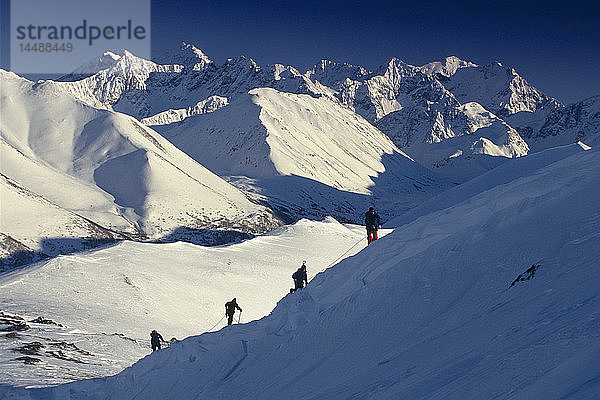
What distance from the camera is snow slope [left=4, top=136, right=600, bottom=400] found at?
20.1 feet

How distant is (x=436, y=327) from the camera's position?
9.06 metres

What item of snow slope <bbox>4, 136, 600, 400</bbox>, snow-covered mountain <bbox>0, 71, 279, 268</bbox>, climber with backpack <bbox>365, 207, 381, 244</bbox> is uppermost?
snow-covered mountain <bbox>0, 71, 279, 268</bbox>

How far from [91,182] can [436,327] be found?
114 m

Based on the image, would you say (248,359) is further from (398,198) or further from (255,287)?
(398,198)

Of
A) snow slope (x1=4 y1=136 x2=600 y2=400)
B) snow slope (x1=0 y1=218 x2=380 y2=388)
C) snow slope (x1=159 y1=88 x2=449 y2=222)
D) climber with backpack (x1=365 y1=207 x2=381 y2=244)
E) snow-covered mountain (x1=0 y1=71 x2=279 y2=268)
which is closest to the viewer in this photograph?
snow slope (x1=4 y1=136 x2=600 y2=400)

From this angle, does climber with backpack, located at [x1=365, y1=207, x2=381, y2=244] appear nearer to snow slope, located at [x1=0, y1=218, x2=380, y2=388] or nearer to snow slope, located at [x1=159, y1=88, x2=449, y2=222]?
snow slope, located at [x1=0, y1=218, x2=380, y2=388]

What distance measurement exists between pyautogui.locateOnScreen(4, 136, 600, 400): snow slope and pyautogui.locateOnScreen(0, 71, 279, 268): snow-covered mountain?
6865 cm

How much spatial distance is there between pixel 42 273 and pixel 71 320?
9083 mm

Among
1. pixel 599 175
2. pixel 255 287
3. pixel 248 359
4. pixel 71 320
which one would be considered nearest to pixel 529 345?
pixel 248 359

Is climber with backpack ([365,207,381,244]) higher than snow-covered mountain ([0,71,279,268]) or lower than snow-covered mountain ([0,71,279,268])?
lower

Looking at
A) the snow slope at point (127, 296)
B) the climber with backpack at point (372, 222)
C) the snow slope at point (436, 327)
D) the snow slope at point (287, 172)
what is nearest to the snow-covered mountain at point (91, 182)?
the snow slope at point (287, 172)

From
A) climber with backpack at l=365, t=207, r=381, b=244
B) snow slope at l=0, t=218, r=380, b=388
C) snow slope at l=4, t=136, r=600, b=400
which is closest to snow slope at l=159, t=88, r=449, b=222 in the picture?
snow slope at l=0, t=218, r=380, b=388

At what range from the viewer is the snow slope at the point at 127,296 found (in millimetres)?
20797

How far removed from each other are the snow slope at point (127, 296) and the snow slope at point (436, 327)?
18.7 ft
